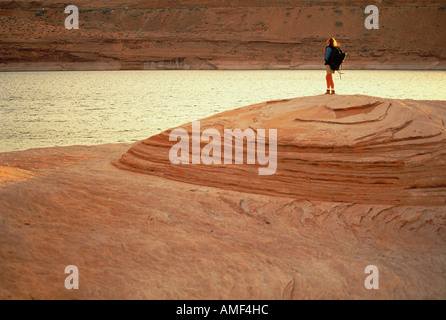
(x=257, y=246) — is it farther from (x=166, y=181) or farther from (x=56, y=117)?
(x=56, y=117)

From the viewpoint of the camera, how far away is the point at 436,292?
3324mm

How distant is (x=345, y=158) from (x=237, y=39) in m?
44.2

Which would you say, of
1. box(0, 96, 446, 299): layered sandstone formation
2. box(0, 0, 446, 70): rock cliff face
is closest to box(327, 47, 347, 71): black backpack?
box(0, 96, 446, 299): layered sandstone formation

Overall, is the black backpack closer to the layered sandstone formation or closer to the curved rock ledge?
the layered sandstone formation

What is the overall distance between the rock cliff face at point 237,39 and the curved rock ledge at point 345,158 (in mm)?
41000

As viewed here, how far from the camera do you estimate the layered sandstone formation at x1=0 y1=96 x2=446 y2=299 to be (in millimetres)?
3285

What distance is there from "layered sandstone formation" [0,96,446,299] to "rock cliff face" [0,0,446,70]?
40268mm

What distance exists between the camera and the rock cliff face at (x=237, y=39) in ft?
144

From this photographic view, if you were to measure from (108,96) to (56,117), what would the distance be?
6.50 meters

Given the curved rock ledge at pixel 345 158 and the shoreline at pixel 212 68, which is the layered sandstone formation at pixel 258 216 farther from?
the shoreline at pixel 212 68

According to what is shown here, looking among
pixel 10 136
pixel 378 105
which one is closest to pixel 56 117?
pixel 10 136

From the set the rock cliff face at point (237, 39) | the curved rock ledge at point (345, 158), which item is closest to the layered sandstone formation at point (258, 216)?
the curved rock ledge at point (345, 158)

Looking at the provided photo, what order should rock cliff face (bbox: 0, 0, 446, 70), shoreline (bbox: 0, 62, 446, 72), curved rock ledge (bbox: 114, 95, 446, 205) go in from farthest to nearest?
1. rock cliff face (bbox: 0, 0, 446, 70)
2. shoreline (bbox: 0, 62, 446, 72)
3. curved rock ledge (bbox: 114, 95, 446, 205)

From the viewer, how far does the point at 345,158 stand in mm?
4969
